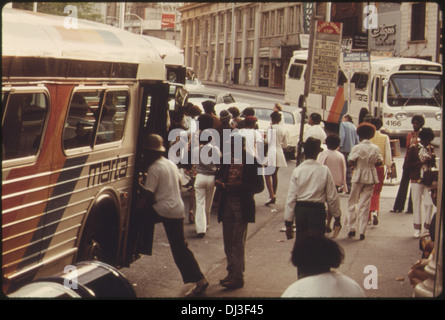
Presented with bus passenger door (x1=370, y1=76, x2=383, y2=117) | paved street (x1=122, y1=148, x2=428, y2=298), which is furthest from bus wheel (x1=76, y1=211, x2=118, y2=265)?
bus passenger door (x1=370, y1=76, x2=383, y2=117)

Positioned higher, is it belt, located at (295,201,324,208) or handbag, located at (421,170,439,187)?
handbag, located at (421,170,439,187)

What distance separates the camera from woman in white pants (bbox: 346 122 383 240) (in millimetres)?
9383

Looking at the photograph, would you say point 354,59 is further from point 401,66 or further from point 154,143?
point 154,143

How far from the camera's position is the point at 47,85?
215 inches

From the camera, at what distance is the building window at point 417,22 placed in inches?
1156

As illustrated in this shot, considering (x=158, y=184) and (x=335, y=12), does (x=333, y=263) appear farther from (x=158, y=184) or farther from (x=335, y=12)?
(x=335, y=12)

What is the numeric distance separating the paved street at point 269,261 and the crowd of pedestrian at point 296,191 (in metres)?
0.22

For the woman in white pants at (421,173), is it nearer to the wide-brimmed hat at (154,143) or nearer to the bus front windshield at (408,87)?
the wide-brimmed hat at (154,143)

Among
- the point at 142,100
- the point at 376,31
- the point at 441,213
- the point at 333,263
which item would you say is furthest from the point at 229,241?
the point at 376,31

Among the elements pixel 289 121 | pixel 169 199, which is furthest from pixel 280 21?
pixel 289 121

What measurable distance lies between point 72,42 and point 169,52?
565cm

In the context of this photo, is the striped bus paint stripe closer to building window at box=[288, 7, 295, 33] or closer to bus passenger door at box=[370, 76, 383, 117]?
building window at box=[288, 7, 295, 33]

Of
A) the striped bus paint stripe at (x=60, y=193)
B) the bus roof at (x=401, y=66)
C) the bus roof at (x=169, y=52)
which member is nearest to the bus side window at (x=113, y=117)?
the striped bus paint stripe at (x=60, y=193)

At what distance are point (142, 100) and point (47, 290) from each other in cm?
423
